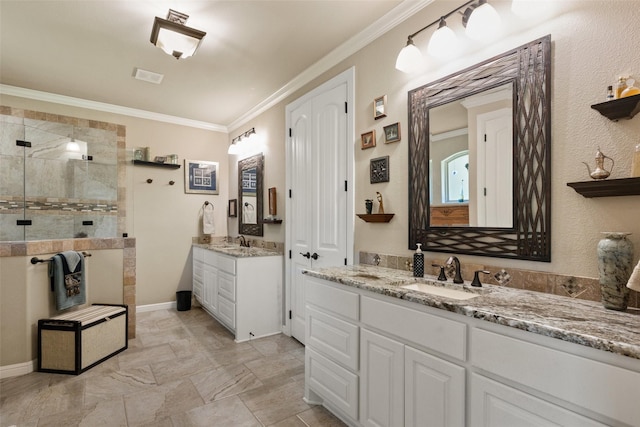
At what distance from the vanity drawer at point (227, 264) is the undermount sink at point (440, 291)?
2028 millimetres

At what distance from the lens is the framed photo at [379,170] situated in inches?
91.0

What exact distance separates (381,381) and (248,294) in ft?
6.45

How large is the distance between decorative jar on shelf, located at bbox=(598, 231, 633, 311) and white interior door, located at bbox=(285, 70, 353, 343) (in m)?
1.60

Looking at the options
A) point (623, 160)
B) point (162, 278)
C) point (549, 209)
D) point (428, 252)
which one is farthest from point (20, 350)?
point (623, 160)

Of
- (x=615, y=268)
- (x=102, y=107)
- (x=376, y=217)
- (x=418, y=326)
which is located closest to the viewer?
(x=615, y=268)

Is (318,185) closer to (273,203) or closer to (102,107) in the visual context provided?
(273,203)

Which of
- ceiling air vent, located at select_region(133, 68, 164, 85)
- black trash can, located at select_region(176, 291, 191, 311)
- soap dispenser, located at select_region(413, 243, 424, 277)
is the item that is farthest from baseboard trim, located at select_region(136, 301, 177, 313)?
soap dispenser, located at select_region(413, 243, 424, 277)

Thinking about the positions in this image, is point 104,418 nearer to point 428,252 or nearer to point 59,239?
point 59,239

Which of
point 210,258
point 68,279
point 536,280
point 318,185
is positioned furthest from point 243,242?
point 536,280

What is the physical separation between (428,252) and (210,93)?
3043 mm

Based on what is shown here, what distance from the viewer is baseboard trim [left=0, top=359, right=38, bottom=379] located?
8.24 feet

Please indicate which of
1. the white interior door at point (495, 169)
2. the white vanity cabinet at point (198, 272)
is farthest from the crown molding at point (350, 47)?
the white vanity cabinet at point (198, 272)

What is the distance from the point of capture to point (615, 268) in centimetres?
121

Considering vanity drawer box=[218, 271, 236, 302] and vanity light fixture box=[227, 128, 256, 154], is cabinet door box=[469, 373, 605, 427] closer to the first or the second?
vanity drawer box=[218, 271, 236, 302]
